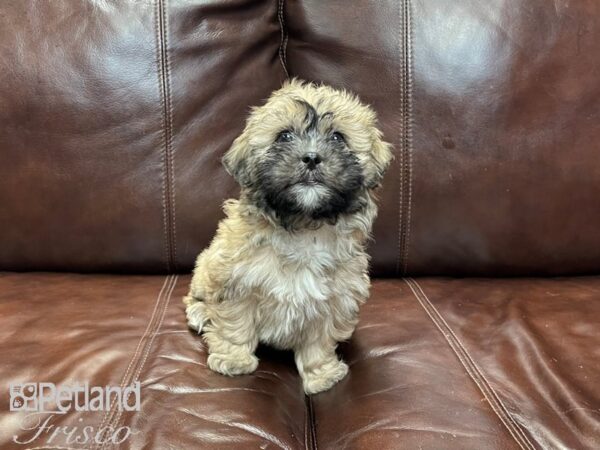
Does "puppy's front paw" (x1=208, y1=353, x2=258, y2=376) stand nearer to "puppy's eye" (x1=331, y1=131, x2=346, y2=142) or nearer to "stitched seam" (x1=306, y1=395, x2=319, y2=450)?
"stitched seam" (x1=306, y1=395, x2=319, y2=450)

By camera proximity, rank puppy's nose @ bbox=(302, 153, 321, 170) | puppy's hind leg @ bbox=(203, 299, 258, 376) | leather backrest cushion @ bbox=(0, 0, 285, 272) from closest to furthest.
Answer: puppy's nose @ bbox=(302, 153, 321, 170)
puppy's hind leg @ bbox=(203, 299, 258, 376)
leather backrest cushion @ bbox=(0, 0, 285, 272)

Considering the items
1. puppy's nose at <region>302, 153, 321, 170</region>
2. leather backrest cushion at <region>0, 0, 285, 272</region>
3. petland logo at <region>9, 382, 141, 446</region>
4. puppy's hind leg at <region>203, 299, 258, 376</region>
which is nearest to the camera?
petland logo at <region>9, 382, 141, 446</region>

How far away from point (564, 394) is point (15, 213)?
55.1 inches

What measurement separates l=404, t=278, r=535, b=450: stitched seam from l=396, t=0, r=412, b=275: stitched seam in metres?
0.18

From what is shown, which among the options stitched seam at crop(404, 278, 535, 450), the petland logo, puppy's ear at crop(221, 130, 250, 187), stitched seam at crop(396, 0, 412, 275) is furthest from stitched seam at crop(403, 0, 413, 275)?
the petland logo

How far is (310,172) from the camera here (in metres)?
1.14

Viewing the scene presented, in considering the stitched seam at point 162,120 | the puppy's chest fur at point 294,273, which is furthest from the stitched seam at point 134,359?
the puppy's chest fur at point 294,273

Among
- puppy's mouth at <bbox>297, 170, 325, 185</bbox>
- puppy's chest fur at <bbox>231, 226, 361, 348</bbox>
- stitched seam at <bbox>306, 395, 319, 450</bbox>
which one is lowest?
stitched seam at <bbox>306, 395, 319, 450</bbox>

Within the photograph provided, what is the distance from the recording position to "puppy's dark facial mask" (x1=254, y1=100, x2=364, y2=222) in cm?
114

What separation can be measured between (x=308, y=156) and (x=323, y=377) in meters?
0.46

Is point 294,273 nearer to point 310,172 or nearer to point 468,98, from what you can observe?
point 310,172

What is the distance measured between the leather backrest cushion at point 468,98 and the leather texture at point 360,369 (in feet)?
0.72

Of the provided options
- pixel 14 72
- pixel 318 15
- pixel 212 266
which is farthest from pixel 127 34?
pixel 212 266

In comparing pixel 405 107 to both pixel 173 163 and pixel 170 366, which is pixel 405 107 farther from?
pixel 170 366
